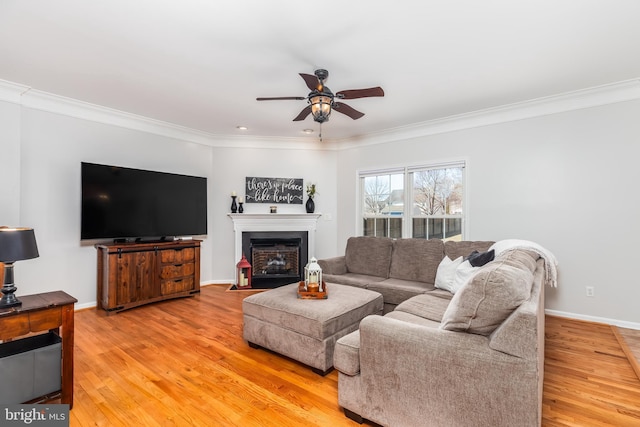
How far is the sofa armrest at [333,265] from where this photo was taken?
3988 millimetres

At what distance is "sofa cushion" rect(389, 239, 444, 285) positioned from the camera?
11.8 ft

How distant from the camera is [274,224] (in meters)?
5.33

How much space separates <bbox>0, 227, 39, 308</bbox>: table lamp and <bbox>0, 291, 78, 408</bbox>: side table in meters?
0.08

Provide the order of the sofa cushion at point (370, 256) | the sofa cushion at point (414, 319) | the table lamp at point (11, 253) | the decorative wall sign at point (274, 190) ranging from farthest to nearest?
1. the decorative wall sign at point (274, 190)
2. the sofa cushion at point (370, 256)
3. the sofa cushion at point (414, 319)
4. the table lamp at point (11, 253)

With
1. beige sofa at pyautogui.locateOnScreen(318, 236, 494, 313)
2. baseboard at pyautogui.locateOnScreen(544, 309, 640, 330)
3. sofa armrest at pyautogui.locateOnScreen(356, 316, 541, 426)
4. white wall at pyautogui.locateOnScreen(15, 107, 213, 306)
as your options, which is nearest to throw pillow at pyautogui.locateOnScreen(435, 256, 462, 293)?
beige sofa at pyautogui.locateOnScreen(318, 236, 494, 313)

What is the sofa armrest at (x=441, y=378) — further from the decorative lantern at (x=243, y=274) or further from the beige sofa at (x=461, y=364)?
the decorative lantern at (x=243, y=274)

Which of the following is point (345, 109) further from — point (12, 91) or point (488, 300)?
point (12, 91)

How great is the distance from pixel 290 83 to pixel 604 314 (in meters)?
4.29

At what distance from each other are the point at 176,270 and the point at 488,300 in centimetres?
408

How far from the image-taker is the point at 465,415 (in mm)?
1460

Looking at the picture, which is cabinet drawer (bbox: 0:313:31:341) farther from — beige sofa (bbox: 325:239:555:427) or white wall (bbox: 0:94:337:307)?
white wall (bbox: 0:94:337:307)

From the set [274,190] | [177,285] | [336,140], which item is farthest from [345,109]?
[177,285]

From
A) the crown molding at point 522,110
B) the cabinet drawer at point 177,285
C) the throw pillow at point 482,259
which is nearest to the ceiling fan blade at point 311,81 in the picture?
the throw pillow at point 482,259

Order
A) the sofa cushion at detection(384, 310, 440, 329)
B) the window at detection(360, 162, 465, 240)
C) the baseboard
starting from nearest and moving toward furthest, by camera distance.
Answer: the sofa cushion at detection(384, 310, 440, 329) < the baseboard < the window at detection(360, 162, 465, 240)
